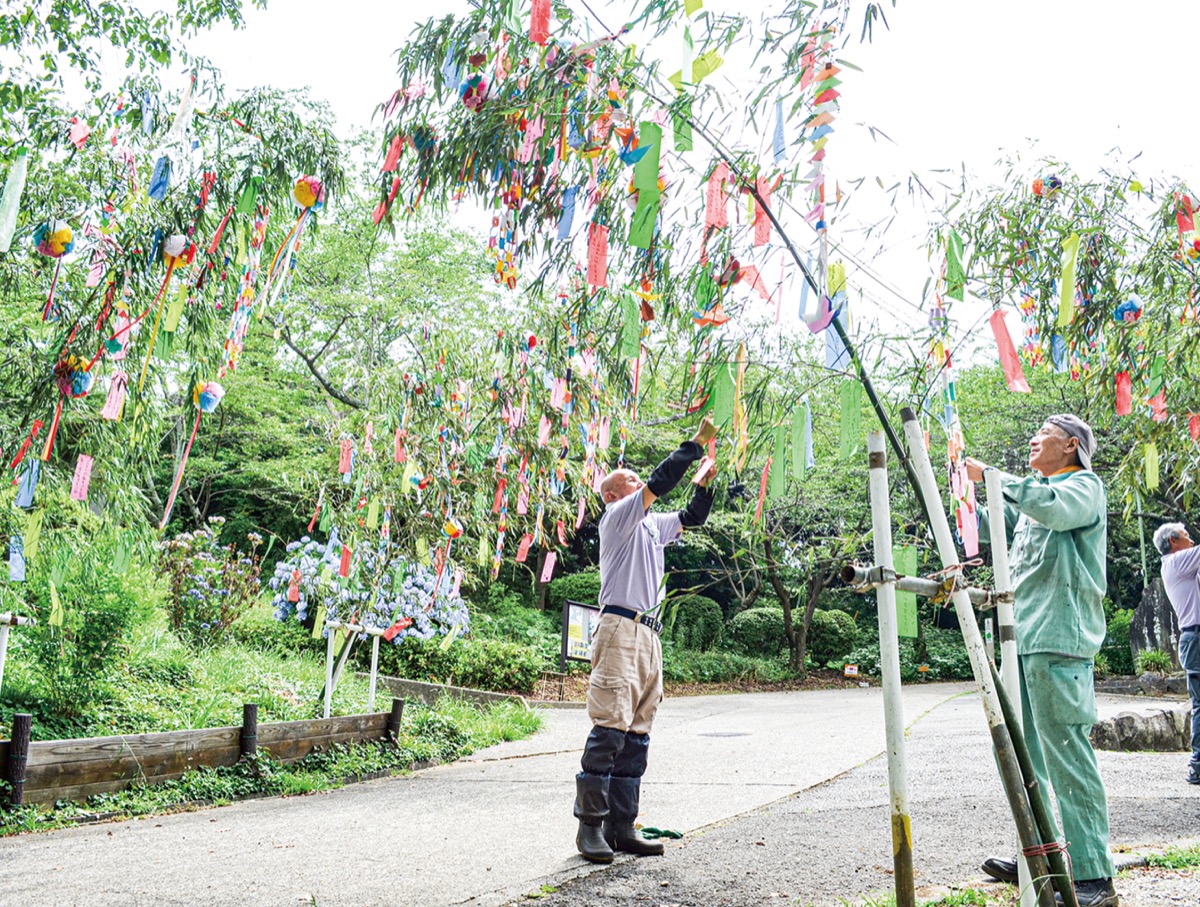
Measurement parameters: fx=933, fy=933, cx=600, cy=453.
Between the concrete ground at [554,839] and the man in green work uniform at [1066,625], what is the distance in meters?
0.60

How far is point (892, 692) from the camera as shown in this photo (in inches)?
81.4

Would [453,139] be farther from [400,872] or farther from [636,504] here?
[400,872]

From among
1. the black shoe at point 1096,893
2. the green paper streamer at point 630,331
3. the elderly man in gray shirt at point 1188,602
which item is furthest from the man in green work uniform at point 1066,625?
the elderly man in gray shirt at point 1188,602

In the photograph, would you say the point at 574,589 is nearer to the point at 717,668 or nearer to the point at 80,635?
the point at 717,668

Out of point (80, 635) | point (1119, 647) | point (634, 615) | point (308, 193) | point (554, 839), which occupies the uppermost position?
point (308, 193)

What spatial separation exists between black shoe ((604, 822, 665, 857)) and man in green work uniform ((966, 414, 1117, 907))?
47.9 inches

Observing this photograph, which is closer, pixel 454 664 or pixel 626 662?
pixel 626 662

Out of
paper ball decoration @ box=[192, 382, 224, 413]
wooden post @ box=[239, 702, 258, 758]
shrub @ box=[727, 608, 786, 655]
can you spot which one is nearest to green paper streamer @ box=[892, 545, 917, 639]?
paper ball decoration @ box=[192, 382, 224, 413]

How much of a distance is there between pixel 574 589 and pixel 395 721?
11.8 m

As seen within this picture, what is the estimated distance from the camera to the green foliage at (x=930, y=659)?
18031mm

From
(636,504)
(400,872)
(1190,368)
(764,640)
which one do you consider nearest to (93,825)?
(400,872)

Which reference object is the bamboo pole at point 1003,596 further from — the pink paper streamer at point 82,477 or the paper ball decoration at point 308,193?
the pink paper streamer at point 82,477

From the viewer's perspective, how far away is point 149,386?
5.48 meters

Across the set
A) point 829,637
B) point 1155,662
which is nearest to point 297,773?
point 1155,662
